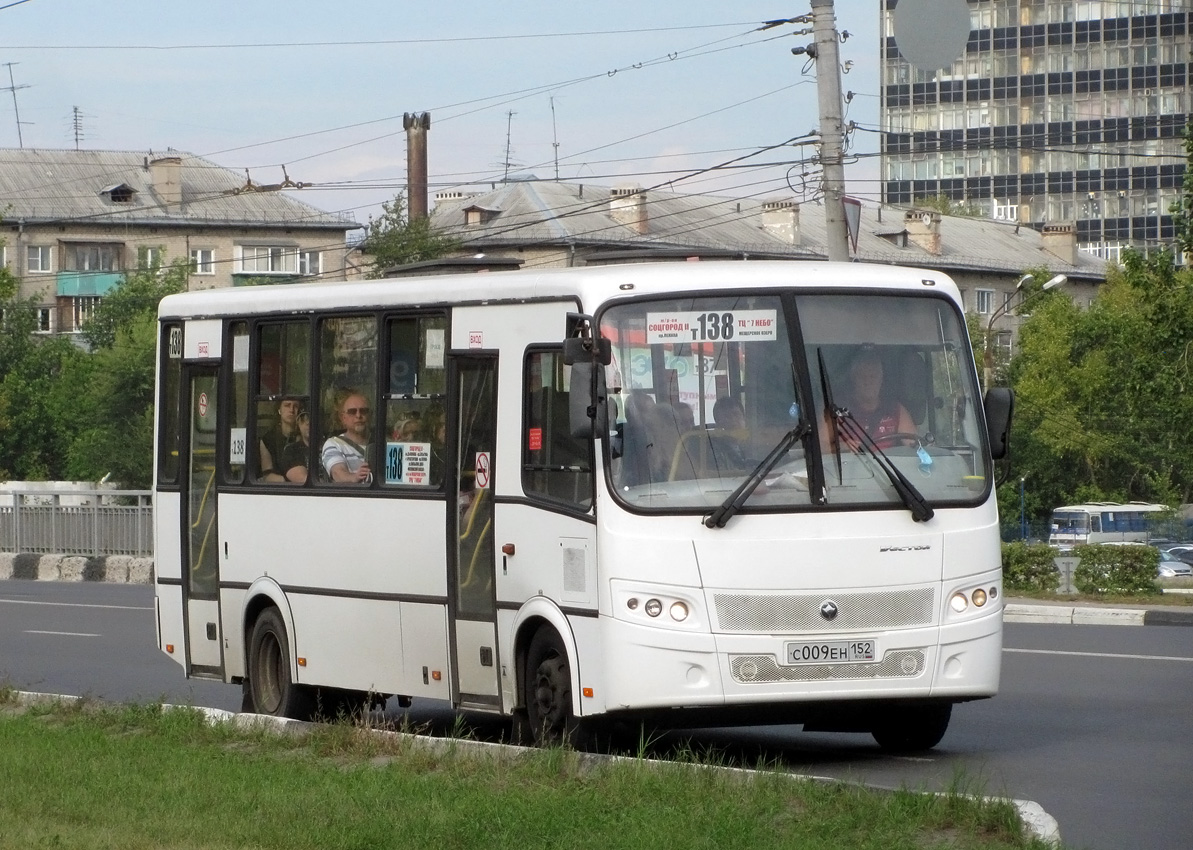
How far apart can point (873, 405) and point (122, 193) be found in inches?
3375

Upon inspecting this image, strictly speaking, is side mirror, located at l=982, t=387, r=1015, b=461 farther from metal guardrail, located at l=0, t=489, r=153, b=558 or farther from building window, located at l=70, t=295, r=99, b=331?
building window, located at l=70, t=295, r=99, b=331

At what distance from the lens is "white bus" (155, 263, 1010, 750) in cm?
968

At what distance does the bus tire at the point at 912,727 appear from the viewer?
35.2 ft

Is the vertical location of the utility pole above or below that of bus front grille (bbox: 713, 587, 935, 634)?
above

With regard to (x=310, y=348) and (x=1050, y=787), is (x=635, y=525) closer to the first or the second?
(x=1050, y=787)

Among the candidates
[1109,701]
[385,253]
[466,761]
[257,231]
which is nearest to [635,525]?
[466,761]

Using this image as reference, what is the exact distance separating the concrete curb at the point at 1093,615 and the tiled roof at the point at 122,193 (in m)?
71.6

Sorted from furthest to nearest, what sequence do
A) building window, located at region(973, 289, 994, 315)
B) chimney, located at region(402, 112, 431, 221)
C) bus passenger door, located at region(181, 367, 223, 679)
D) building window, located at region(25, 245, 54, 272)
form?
1. building window, located at region(973, 289, 994, 315)
2. building window, located at region(25, 245, 54, 272)
3. chimney, located at region(402, 112, 431, 221)
4. bus passenger door, located at region(181, 367, 223, 679)

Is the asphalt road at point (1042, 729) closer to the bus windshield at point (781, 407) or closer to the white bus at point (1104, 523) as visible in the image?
the bus windshield at point (781, 407)

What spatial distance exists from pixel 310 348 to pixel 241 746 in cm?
277

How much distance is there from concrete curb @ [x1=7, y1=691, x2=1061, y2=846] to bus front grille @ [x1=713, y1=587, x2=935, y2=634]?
82 cm

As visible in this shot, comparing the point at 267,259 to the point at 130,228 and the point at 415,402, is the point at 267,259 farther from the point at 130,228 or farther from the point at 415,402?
the point at 415,402

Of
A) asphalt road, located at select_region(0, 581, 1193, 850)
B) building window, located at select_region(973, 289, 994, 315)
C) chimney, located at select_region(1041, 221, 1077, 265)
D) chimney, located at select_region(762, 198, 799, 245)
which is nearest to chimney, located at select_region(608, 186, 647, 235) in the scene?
chimney, located at select_region(762, 198, 799, 245)

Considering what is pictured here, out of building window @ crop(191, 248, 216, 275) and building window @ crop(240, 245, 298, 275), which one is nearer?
building window @ crop(240, 245, 298, 275)
